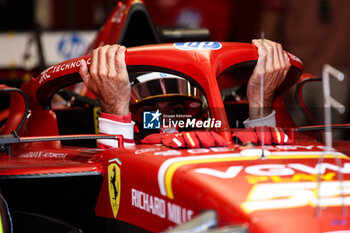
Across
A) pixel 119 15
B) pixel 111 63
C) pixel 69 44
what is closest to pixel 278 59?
pixel 111 63

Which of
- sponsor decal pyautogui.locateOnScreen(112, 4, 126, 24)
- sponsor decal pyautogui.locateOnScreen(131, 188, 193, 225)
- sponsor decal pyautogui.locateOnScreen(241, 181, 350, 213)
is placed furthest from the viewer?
sponsor decal pyautogui.locateOnScreen(112, 4, 126, 24)

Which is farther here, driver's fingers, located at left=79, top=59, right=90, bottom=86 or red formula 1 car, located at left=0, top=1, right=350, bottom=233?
driver's fingers, located at left=79, top=59, right=90, bottom=86

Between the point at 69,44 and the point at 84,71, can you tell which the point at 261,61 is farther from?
the point at 69,44

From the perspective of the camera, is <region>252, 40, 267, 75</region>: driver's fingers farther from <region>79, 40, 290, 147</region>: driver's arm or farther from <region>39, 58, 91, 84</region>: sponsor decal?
<region>39, 58, 91, 84</region>: sponsor decal

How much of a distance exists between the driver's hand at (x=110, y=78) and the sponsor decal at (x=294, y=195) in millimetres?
703

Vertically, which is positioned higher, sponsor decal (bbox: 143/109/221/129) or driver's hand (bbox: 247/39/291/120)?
driver's hand (bbox: 247/39/291/120)

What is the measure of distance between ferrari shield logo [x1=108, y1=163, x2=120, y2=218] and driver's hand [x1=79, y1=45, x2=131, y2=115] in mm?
→ 281

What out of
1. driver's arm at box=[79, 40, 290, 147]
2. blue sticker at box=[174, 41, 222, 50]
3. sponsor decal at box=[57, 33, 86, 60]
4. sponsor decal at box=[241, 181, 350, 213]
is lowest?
sponsor decal at box=[57, 33, 86, 60]

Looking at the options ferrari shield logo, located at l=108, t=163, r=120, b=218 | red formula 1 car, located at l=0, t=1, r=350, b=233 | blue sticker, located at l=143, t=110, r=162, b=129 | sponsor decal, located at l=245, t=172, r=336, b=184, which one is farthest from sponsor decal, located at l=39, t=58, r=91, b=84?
sponsor decal, located at l=245, t=172, r=336, b=184

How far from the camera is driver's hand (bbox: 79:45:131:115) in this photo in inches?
67.2

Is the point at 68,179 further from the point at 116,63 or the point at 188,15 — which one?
the point at 188,15

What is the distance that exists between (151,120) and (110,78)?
17 cm

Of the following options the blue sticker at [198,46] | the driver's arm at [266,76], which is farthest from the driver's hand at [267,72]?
the blue sticker at [198,46]

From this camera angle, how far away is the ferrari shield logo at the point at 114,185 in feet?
4.84
